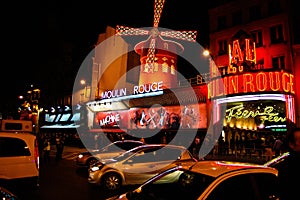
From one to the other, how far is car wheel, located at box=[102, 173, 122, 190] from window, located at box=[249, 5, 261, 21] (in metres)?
19.5

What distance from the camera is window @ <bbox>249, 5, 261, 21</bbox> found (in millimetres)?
23109

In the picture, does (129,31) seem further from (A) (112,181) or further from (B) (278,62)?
(A) (112,181)

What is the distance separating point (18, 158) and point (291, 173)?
702 cm

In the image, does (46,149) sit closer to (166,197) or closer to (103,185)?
(103,185)

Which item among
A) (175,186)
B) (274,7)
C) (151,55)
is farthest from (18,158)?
(151,55)

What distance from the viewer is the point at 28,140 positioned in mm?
7988

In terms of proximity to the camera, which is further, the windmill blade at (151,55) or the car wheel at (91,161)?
the windmill blade at (151,55)

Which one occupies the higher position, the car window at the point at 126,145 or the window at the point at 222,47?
the window at the point at 222,47

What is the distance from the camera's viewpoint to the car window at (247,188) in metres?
3.84

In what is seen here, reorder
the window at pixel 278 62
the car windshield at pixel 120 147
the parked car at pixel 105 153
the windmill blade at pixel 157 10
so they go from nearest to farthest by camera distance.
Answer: the parked car at pixel 105 153 → the car windshield at pixel 120 147 → the window at pixel 278 62 → the windmill blade at pixel 157 10

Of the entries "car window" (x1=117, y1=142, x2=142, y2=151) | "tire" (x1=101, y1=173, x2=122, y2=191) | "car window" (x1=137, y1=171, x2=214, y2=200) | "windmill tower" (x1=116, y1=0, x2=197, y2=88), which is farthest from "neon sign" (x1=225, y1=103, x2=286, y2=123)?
"car window" (x1=137, y1=171, x2=214, y2=200)

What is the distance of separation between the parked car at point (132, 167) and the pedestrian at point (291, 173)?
5.79 meters

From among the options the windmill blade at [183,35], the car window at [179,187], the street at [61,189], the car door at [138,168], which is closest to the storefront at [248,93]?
the car door at [138,168]

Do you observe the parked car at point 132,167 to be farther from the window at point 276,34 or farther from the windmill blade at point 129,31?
the windmill blade at point 129,31
